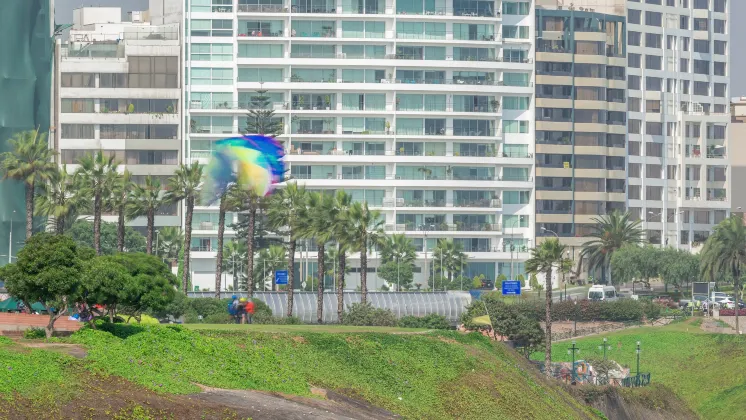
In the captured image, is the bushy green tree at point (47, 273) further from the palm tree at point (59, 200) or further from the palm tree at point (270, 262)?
the palm tree at point (270, 262)

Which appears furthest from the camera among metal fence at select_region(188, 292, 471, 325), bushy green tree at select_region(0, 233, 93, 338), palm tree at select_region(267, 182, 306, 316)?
palm tree at select_region(267, 182, 306, 316)

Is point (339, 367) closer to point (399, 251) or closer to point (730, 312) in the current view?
point (730, 312)

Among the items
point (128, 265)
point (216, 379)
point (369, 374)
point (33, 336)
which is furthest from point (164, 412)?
point (128, 265)

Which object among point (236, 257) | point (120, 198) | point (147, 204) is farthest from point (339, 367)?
point (236, 257)

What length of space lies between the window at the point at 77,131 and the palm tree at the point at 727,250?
86833mm

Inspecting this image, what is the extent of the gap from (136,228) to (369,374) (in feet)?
416

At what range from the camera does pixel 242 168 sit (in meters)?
152

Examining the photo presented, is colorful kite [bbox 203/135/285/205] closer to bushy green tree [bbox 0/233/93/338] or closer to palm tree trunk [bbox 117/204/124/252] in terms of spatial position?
→ palm tree trunk [bbox 117/204/124/252]

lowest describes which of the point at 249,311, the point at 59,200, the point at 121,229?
the point at 249,311

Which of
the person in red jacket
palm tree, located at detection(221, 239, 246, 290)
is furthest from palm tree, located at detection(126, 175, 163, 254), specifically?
palm tree, located at detection(221, 239, 246, 290)

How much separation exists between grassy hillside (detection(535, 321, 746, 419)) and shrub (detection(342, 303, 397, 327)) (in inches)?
953

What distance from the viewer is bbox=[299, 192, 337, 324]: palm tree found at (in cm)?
13512

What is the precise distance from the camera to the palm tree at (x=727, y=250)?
163125mm

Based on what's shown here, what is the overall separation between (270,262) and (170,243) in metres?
15.6
